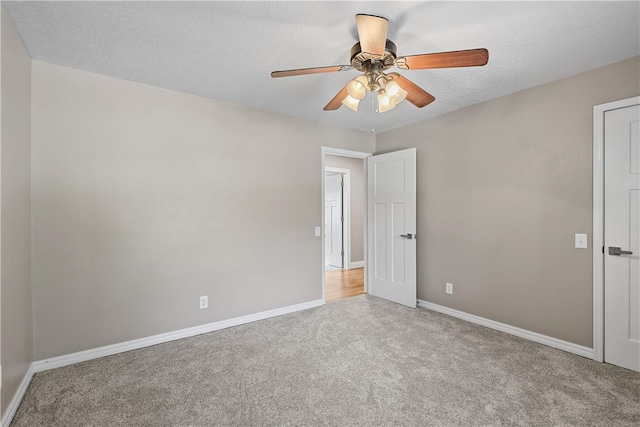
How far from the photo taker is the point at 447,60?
1.65 meters

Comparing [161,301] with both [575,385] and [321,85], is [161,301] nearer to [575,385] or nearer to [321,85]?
[321,85]

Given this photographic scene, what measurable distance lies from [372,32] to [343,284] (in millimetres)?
4123

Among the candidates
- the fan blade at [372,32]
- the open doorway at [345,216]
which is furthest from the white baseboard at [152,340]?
the fan blade at [372,32]

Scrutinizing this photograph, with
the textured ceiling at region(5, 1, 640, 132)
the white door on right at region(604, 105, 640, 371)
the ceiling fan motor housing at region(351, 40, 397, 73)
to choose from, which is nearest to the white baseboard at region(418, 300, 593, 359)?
the white door on right at region(604, 105, 640, 371)

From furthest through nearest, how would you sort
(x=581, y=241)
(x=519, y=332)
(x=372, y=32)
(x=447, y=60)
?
(x=519, y=332) → (x=581, y=241) → (x=447, y=60) → (x=372, y=32)

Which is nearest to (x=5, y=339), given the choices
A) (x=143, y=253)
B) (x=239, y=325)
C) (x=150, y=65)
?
(x=143, y=253)

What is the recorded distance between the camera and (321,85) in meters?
2.73

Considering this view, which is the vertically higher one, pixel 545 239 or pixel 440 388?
pixel 545 239

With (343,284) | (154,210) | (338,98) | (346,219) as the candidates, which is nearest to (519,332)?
(343,284)

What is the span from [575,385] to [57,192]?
4.12 m

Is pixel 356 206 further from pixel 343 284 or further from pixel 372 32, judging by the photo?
pixel 372 32

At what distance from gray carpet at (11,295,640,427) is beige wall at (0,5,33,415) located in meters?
0.32

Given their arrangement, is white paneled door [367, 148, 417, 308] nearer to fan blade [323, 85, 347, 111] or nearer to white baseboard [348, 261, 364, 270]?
fan blade [323, 85, 347, 111]

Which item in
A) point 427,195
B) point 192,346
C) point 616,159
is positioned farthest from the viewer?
point 427,195
